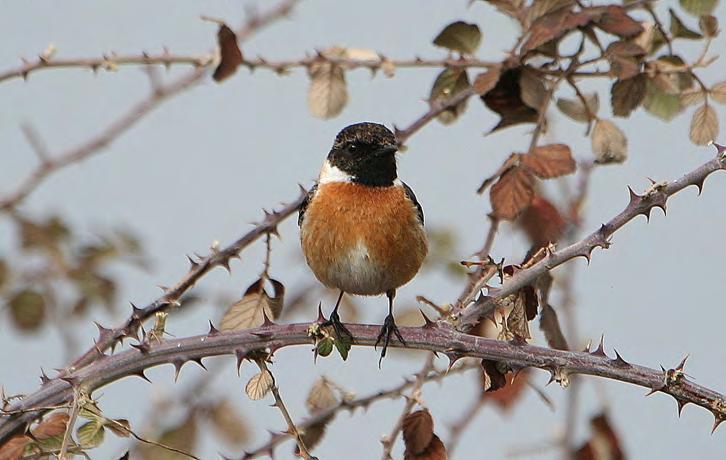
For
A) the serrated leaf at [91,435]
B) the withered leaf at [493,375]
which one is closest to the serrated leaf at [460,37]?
the withered leaf at [493,375]

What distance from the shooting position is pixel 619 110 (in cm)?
363

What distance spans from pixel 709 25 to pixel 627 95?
323 millimetres

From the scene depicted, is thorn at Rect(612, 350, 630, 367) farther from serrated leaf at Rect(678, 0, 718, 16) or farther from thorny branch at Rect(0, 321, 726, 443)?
serrated leaf at Rect(678, 0, 718, 16)

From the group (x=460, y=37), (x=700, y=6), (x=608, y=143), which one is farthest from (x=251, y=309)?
(x=700, y=6)

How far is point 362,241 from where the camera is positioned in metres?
3.94

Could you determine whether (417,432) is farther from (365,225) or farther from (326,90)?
(326,90)

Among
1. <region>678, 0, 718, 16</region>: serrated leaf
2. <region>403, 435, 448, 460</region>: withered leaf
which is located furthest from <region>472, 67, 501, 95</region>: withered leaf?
<region>403, 435, 448, 460</region>: withered leaf

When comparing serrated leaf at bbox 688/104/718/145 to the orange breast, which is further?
the orange breast

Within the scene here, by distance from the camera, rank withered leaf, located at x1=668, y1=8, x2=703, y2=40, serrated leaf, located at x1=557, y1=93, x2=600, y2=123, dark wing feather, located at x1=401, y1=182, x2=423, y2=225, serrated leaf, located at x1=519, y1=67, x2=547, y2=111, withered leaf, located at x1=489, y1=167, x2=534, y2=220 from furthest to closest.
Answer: dark wing feather, located at x1=401, y1=182, x2=423, y2=225 → serrated leaf, located at x1=557, y1=93, x2=600, y2=123 → withered leaf, located at x1=668, y1=8, x2=703, y2=40 → serrated leaf, located at x1=519, y1=67, x2=547, y2=111 → withered leaf, located at x1=489, y1=167, x2=534, y2=220

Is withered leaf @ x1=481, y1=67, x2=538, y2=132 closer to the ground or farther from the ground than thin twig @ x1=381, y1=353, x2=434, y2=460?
farther from the ground

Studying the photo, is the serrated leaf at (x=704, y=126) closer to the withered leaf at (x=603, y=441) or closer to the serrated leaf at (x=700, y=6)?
the serrated leaf at (x=700, y=6)

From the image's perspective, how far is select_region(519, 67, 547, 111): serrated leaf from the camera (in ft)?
11.7

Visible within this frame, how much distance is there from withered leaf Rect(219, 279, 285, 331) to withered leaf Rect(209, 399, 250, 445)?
66 cm

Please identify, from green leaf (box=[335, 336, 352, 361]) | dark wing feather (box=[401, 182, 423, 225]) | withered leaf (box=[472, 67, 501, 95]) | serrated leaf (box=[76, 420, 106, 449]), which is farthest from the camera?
dark wing feather (box=[401, 182, 423, 225])
